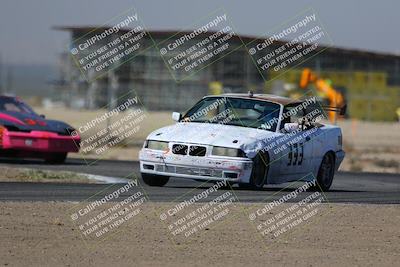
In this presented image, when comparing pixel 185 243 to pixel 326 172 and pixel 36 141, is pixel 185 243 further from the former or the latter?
pixel 36 141

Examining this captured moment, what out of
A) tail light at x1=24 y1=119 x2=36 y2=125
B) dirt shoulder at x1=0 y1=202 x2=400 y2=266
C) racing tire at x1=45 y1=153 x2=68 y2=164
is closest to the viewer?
dirt shoulder at x1=0 y1=202 x2=400 y2=266

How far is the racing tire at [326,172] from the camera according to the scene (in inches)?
666

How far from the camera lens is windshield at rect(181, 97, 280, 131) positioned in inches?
630

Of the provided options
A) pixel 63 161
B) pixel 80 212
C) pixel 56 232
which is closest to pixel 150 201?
pixel 80 212

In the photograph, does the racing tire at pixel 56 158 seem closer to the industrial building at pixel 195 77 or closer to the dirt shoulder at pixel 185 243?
the dirt shoulder at pixel 185 243

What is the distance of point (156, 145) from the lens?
15188mm

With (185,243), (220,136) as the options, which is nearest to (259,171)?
(220,136)

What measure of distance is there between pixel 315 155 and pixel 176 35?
63466 millimetres

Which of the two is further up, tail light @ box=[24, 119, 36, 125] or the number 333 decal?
tail light @ box=[24, 119, 36, 125]

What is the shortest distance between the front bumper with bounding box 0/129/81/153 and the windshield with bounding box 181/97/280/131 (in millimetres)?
4690

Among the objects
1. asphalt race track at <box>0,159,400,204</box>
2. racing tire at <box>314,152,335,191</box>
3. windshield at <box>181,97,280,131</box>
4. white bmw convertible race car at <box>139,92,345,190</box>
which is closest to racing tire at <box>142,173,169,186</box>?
white bmw convertible race car at <box>139,92,345,190</box>

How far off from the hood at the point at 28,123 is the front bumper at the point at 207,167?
19.3ft

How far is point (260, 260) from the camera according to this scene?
9.16m

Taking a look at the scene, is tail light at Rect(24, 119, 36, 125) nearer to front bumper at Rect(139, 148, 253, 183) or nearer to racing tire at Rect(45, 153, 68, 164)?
racing tire at Rect(45, 153, 68, 164)
